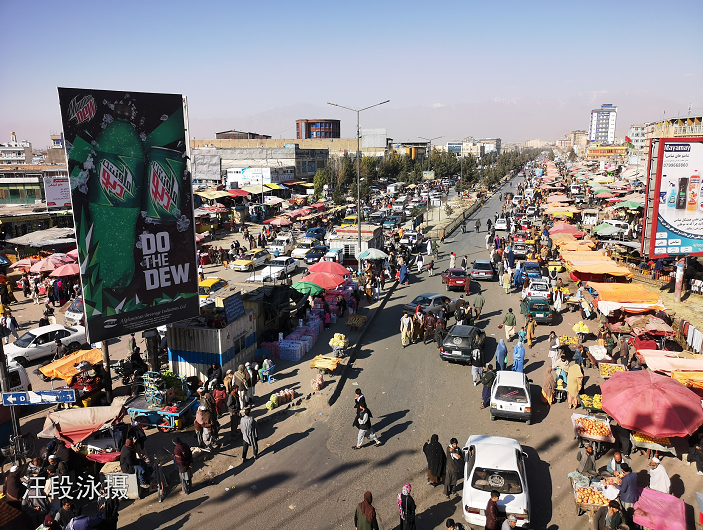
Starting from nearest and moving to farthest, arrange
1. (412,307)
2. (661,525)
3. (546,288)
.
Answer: (661,525)
(412,307)
(546,288)

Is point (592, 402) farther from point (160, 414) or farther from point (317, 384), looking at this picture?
point (160, 414)

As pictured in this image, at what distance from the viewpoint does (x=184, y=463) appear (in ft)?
30.4

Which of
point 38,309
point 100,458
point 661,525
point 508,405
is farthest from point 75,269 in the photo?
point 661,525

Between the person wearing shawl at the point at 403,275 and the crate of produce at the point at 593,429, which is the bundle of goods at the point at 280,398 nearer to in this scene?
the crate of produce at the point at 593,429

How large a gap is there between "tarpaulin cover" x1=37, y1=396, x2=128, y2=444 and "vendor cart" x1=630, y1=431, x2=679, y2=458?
10.7m

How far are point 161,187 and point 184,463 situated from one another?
6616 mm

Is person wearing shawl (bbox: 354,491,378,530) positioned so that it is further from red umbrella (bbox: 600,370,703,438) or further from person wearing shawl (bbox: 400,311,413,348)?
person wearing shawl (bbox: 400,311,413,348)

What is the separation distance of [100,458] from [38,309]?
16654 mm

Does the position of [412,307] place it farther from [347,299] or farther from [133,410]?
[133,410]

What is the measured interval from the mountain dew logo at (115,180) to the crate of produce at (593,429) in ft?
37.3

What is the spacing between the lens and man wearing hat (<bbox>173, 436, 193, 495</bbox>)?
9195mm

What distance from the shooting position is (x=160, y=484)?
9.25 metres

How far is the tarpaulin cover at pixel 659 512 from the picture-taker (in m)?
7.62

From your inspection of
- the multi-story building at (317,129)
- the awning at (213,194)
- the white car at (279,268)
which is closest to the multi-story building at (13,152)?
the multi-story building at (317,129)
